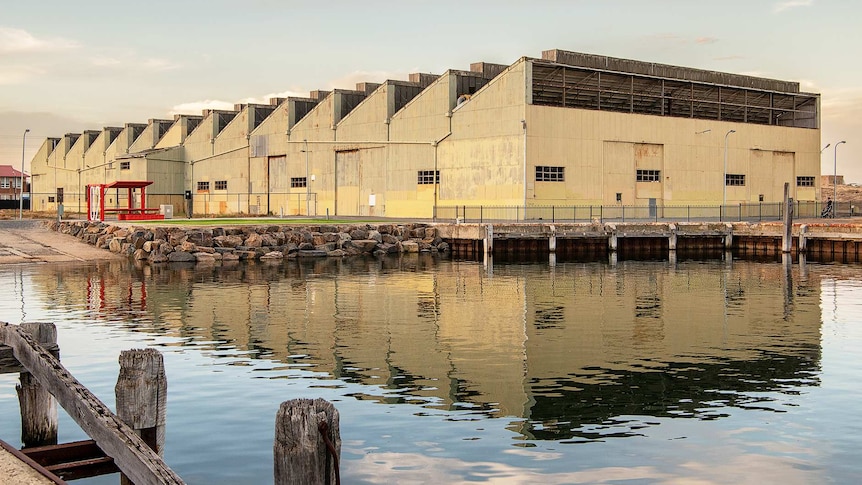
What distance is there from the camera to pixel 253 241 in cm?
5731

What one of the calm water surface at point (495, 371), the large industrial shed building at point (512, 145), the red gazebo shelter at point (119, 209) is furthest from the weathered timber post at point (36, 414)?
the red gazebo shelter at point (119, 209)

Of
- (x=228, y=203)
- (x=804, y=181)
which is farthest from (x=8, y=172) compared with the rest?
(x=804, y=181)

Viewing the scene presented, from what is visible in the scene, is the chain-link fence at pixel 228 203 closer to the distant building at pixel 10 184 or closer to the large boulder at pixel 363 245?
the large boulder at pixel 363 245

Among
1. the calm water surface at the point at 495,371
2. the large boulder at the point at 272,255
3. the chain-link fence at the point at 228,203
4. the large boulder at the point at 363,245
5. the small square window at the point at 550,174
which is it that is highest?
the small square window at the point at 550,174

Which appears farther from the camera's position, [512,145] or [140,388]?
[512,145]

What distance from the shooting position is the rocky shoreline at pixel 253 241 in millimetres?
54031

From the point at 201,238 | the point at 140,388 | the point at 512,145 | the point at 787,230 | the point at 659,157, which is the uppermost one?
the point at 512,145

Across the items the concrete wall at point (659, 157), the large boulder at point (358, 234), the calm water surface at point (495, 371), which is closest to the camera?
the calm water surface at point (495, 371)

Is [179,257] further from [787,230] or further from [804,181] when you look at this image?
[804,181]

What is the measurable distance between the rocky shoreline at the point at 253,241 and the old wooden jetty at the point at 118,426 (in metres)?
41.5

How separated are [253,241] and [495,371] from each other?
38.8m

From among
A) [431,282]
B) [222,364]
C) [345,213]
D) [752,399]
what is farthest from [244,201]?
[752,399]

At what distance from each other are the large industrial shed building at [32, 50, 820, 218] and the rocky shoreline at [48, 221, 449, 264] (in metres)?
10.7

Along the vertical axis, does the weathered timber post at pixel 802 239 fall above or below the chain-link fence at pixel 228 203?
below
